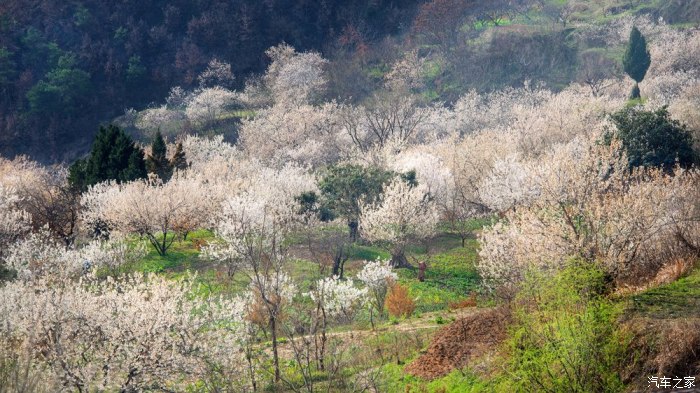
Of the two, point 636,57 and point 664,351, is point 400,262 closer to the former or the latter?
point 664,351

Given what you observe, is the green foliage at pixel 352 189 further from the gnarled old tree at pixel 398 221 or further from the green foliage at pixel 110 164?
the green foliage at pixel 110 164

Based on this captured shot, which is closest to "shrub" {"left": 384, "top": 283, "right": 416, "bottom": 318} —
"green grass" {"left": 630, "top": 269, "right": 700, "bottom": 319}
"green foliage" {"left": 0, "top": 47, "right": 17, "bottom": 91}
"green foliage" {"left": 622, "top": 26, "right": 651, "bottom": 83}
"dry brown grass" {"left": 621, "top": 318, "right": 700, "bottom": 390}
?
"green grass" {"left": 630, "top": 269, "right": 700, "bottom": 319}

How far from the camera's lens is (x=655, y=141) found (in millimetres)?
37125

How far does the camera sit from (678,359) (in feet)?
43.6

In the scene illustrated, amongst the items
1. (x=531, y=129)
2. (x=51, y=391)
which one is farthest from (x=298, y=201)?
(x=51, y=391)

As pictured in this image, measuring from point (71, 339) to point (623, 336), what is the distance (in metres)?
15.1

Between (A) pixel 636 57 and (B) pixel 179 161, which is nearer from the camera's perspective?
(B) pixel 179 161

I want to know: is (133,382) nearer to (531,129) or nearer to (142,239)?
(142,239)

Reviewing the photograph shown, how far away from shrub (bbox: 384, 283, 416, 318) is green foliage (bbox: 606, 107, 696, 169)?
53.8 ft

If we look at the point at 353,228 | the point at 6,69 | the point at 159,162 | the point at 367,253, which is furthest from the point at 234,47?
the point at 367,253

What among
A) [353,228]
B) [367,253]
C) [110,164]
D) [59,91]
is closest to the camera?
[367,253]

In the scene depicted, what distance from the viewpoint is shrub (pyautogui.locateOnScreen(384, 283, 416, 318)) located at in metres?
28.2

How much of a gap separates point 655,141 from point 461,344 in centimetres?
2387

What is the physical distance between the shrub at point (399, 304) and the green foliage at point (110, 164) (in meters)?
24.3
